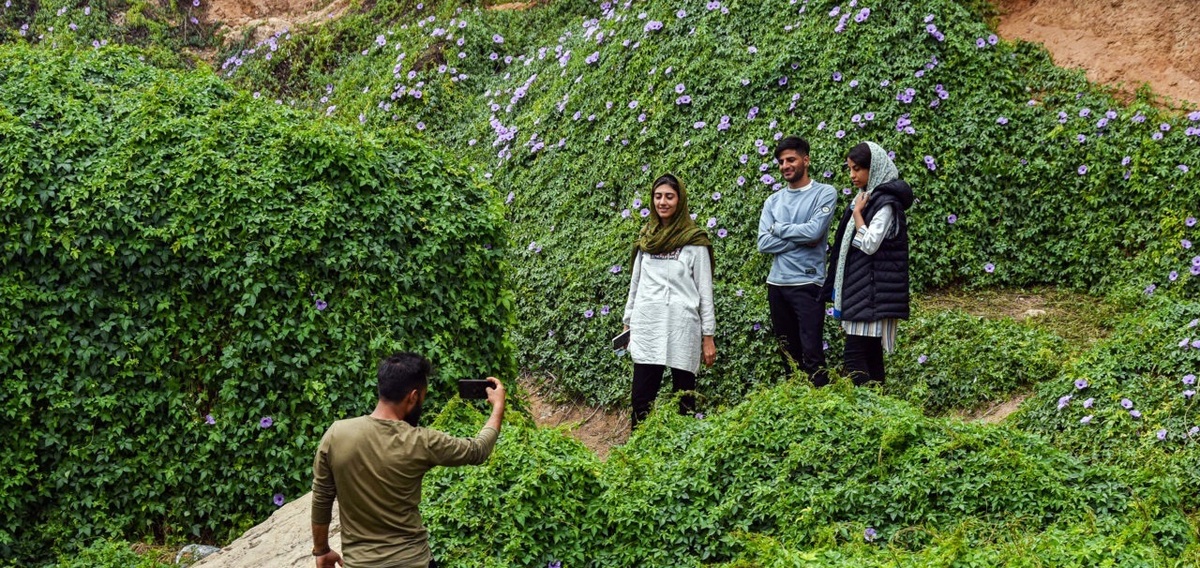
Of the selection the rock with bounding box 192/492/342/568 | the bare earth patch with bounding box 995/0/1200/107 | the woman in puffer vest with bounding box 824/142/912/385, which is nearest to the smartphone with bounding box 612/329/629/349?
the woman in puffer vest with bounding box 824/142/912/385

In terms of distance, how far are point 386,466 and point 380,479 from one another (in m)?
0.04

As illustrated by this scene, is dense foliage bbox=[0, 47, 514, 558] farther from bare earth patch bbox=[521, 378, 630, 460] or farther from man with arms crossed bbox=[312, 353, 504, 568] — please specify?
man with arms crossed bbox=[312, 353, 504, 568]

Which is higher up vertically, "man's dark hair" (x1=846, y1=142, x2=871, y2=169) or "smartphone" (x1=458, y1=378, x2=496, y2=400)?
"smartphone" (x1=458, y1=378, x2=496, y2=400)

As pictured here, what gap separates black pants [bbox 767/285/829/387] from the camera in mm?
6293

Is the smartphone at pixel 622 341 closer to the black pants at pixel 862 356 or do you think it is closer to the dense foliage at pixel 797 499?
the black pants at pixel 862 356

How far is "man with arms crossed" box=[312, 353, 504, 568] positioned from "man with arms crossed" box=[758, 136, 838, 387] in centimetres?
303

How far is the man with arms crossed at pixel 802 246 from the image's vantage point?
628 centimetres

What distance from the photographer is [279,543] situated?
492 cm

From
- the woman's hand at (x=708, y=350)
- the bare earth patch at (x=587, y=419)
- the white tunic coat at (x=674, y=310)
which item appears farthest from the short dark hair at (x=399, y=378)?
the bare earth patch at (x=587, y=419)

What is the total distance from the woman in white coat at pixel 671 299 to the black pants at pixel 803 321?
0.46 metres

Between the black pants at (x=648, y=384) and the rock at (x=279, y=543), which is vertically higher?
the rock at (x=279, y=543)

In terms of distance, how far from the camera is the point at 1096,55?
323 inches

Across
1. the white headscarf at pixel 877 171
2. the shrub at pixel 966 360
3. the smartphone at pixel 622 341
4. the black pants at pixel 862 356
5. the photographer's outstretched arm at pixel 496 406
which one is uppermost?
the photographer's outstretched arm at pixel 496 406

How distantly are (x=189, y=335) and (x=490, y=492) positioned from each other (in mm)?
1741
